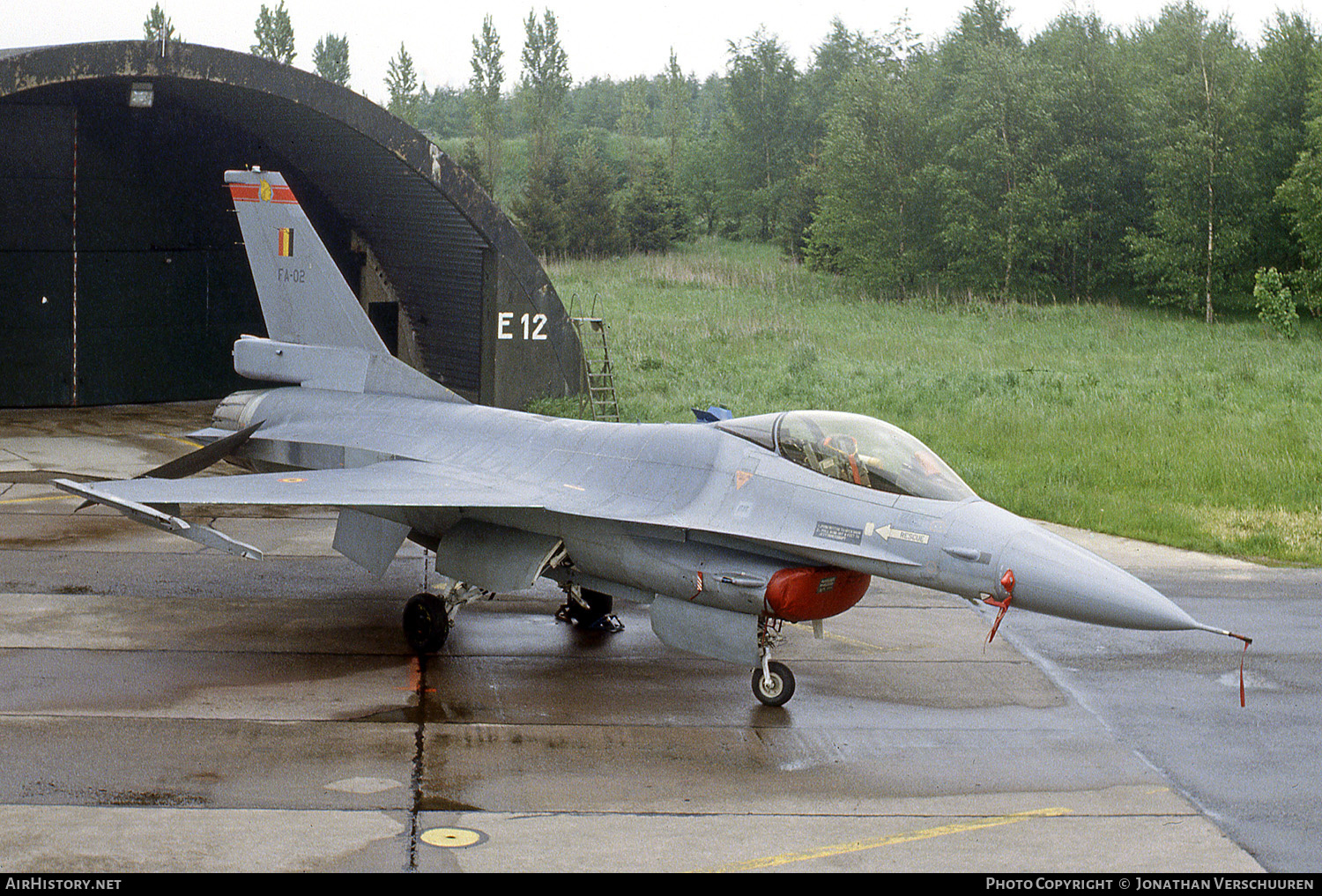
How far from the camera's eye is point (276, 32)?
89500 mm

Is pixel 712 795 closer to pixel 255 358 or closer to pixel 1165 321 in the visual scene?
pixel 255 358

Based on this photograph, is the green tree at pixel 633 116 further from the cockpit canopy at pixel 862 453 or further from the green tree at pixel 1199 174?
the cockpit canopy at pixel 862 453

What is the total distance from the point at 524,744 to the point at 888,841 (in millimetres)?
2897

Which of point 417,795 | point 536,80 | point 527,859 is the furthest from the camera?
point 536,80

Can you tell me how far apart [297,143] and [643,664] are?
15.9m

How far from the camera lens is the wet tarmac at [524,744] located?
24.7 ft

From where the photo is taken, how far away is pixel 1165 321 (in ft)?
143

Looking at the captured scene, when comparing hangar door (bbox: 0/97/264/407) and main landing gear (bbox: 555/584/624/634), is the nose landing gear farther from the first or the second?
hangar door (bbox: 0/97/264/407)

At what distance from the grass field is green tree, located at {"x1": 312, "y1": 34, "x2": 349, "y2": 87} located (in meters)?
71.9

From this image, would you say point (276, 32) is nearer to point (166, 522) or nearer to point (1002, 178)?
point (1002, 178)

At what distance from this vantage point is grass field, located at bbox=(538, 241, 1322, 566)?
60.1 feet

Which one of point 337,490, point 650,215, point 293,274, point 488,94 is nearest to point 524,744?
point 337,490
